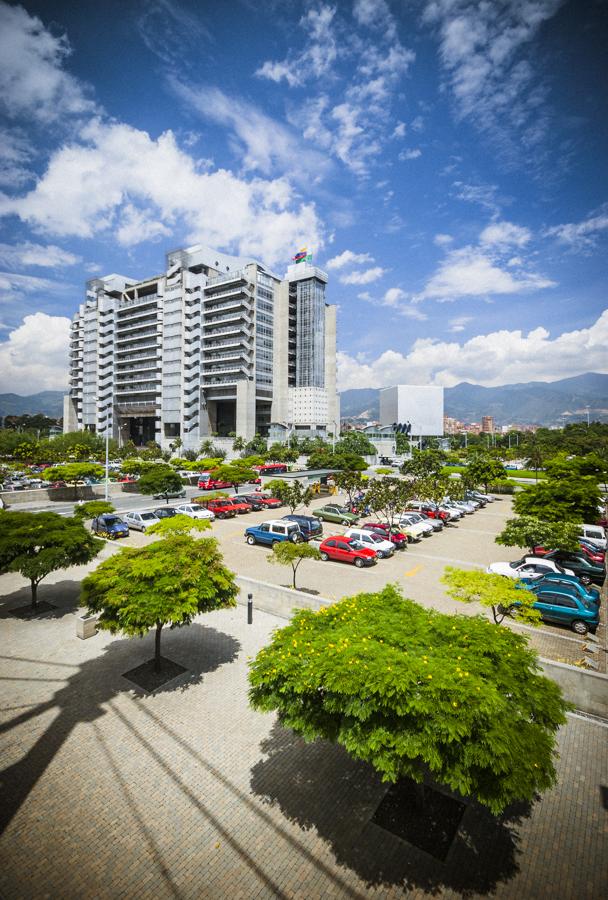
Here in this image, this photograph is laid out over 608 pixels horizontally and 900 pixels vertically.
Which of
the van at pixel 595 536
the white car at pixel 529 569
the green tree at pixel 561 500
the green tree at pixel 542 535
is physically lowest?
the van at pixel 595 536

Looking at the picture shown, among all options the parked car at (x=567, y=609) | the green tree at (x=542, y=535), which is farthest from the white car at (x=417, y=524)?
the parked car at (x=567, y=609)

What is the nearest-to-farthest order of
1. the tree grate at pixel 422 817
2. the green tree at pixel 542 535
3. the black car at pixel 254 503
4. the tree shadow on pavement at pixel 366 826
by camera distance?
the tree shadow on pavement at pixel 366 826 < the tree grate at pixel 422 817 < the green tree at pixel 542 535 < the black car at pixel 254 503

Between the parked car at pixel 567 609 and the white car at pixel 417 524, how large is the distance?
13.2 m

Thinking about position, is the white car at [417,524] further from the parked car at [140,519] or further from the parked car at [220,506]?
the parked car at [140,519]

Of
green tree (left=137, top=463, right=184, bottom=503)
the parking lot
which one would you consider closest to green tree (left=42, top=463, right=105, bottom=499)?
green tree (left=137, top=463, right=184, bottom=503)

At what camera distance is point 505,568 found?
64.8 feet

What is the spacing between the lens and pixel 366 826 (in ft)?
23.9

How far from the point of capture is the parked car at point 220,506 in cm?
3572

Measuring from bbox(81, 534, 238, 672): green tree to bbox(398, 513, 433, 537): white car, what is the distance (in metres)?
20.0

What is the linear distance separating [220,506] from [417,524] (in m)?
16.9

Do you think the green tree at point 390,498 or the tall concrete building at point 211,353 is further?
the tall concrete building at point 211,353

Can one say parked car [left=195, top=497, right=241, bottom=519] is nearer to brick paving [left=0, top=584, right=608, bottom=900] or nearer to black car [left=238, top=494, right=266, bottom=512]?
black car [left=238, top=494, right=266, bottom=512]

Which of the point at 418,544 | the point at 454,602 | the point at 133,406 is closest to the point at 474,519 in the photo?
the point at 418,544

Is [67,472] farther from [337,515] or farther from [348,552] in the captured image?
[348,552]
